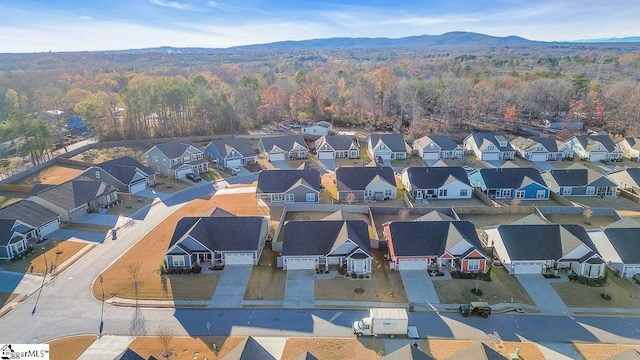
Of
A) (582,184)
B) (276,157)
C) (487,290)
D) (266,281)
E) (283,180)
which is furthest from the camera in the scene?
(276,157)

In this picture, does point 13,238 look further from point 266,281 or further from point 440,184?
point 440,184

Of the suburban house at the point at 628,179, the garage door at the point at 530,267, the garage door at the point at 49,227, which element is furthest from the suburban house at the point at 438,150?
the garage door at the point at 49,227

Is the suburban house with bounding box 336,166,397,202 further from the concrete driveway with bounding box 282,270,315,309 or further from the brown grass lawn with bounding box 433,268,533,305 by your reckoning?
the brown grass lawn with bounding box 433,268,533,305

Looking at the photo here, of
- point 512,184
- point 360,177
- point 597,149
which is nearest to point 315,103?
point 360,177

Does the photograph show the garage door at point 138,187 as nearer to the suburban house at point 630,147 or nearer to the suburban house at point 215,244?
the suburban house at point 215,244

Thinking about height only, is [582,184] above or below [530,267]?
above

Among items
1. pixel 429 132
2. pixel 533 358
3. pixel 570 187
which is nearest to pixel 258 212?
pixel 533 358

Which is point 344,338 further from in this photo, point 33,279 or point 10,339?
point 33,279
